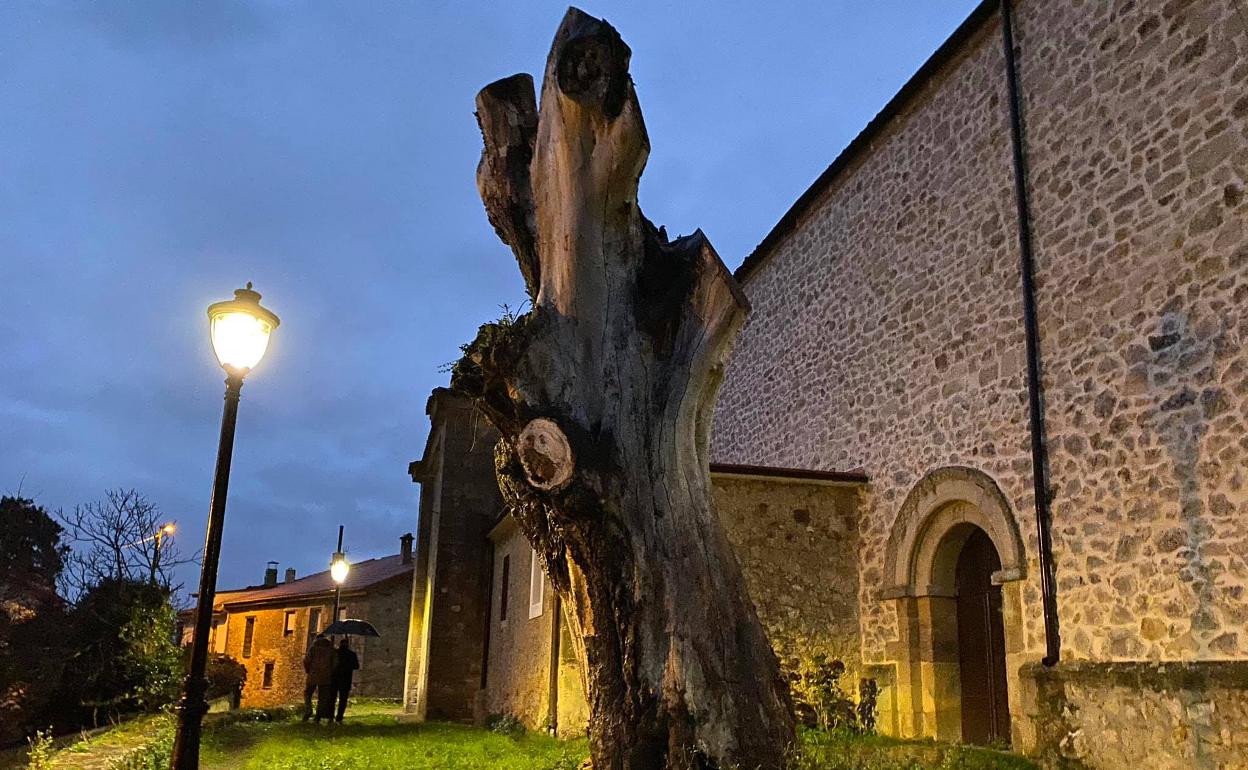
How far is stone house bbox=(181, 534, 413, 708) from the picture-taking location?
28.8 metres

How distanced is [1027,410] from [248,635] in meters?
30.5

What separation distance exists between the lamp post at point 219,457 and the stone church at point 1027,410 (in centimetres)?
252

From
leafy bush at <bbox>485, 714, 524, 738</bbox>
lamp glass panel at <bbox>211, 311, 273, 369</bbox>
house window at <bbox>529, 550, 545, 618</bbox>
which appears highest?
lamp glass panel at <bbox>211, 311, 273, 369</bbox>

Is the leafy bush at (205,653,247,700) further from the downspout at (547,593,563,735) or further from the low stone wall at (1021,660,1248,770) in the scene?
the low stone wall at (1021,660,1248,770)

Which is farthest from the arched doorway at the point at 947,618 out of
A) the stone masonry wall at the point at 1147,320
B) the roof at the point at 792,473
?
the stone masonry wall at the point at 1147,320

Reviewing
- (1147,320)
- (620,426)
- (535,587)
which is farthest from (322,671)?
(1147,320)

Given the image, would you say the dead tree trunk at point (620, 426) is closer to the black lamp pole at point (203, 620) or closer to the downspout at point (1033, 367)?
the black lamp pole at point (203, 620)

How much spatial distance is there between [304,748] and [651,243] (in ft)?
25.4

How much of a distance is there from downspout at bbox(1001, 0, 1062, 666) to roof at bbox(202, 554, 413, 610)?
2428cm

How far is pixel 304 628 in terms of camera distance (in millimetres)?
30734

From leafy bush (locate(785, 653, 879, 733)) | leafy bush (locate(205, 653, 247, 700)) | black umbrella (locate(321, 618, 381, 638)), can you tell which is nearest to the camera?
leafy bush (locate(785, 653, 879, 733))

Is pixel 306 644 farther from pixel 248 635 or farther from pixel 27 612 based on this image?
pixel 27 612

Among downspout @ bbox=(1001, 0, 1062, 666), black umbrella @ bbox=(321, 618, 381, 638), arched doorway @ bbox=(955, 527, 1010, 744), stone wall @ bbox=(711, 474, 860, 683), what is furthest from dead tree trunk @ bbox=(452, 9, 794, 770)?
black umbrella @ bbox=(321, 618, 381, 638)

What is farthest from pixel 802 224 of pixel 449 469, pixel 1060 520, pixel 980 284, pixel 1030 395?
pixel 449 469
